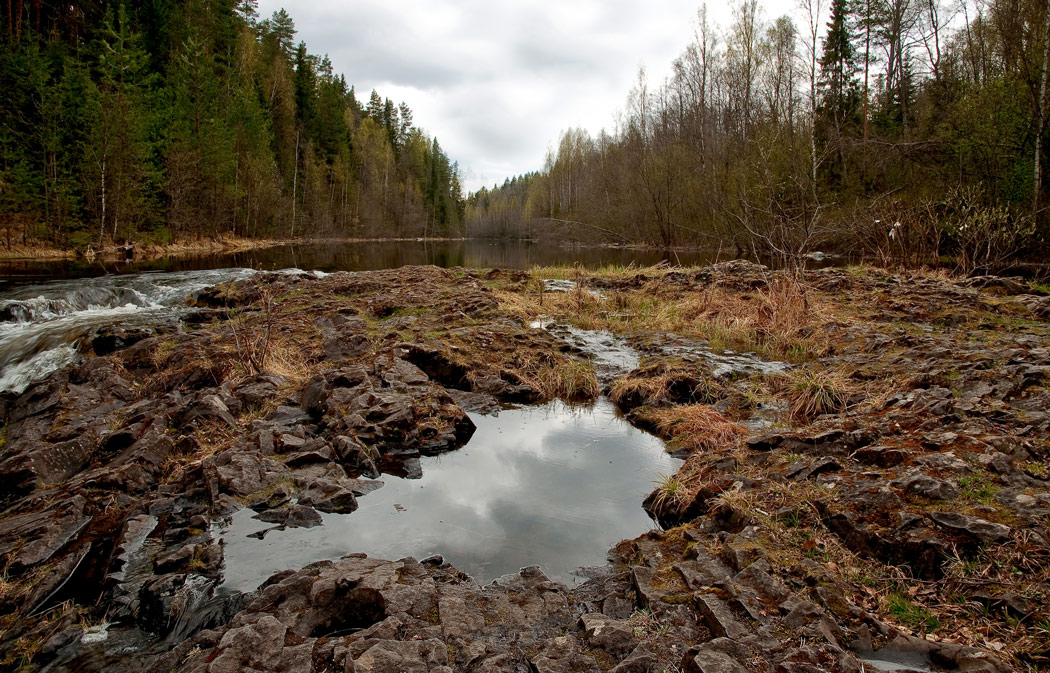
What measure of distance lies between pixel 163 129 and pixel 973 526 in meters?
34.9

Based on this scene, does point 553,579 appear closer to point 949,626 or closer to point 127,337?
point 949,626

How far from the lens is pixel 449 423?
5.51 metres

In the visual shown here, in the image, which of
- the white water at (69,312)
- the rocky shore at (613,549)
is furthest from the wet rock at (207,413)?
the white water at (69,312)

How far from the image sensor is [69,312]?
1142 cm

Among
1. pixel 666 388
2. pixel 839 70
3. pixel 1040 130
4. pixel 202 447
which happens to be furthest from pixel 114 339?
pixel 839 70

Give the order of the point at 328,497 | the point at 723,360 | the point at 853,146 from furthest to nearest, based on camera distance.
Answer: the point at 853,146 < the point at 723,360 < the point at 328,497

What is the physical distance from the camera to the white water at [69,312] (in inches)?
318

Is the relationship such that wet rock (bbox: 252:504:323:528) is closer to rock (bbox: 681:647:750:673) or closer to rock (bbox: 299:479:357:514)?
rock (bbox: 299:479:357:514)

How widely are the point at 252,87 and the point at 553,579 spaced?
48950 millimetres

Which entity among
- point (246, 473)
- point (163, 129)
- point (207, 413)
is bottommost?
point (246, 473)

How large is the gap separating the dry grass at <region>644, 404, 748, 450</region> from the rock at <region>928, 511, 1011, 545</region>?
6.52 ft

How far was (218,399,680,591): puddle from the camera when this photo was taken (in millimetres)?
3381

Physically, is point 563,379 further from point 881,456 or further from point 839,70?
point 839,70

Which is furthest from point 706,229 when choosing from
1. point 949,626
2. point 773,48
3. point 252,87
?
point 252,87
